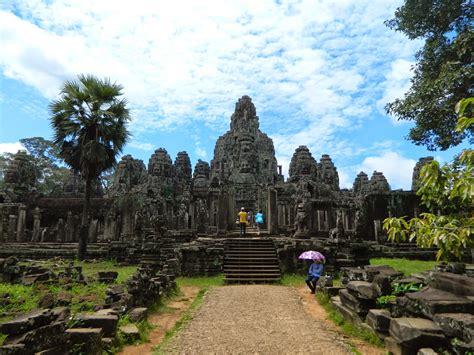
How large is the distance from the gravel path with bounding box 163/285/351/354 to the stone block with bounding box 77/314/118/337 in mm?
871

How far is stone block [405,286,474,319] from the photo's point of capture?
4465 mm

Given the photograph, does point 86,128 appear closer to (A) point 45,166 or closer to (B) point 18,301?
(B) point 18,301

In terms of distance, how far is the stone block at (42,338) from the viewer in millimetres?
3857

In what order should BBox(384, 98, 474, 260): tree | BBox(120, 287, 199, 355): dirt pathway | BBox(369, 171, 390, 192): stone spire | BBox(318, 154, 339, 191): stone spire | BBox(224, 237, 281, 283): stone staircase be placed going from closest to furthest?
BBox(384, 98, 474, 260): tree < BBox(120, 287, 199, 355): dirt pathway < BBox(224, 237, 281, 283): stone staircase < BBox(369, 171, 390, 192): stone spire < BBox(318, 154, 339, 191): stone spire

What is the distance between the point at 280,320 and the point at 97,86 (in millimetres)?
13940

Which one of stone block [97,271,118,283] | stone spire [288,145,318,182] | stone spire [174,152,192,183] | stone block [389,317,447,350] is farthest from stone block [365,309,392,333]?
stone spire [174,152,192,183]

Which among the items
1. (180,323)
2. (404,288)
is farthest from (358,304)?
Result: (180,323)

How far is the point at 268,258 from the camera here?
13492 millimetres

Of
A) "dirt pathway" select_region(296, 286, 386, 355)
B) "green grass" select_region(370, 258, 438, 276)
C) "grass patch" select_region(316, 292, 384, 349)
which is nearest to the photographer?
"dirt pathway" select_region(296, 286, 386, 355)

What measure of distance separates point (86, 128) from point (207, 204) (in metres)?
8.22

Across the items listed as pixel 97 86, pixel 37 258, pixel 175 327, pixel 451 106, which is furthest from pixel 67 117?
pixel 451 106

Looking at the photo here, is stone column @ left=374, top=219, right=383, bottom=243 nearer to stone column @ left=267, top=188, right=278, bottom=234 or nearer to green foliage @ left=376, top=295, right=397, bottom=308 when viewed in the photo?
stone column @ left=267, top=188, right=278, bottom=234

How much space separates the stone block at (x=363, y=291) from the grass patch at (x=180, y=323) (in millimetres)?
3291

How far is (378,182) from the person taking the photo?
39.8 meters
